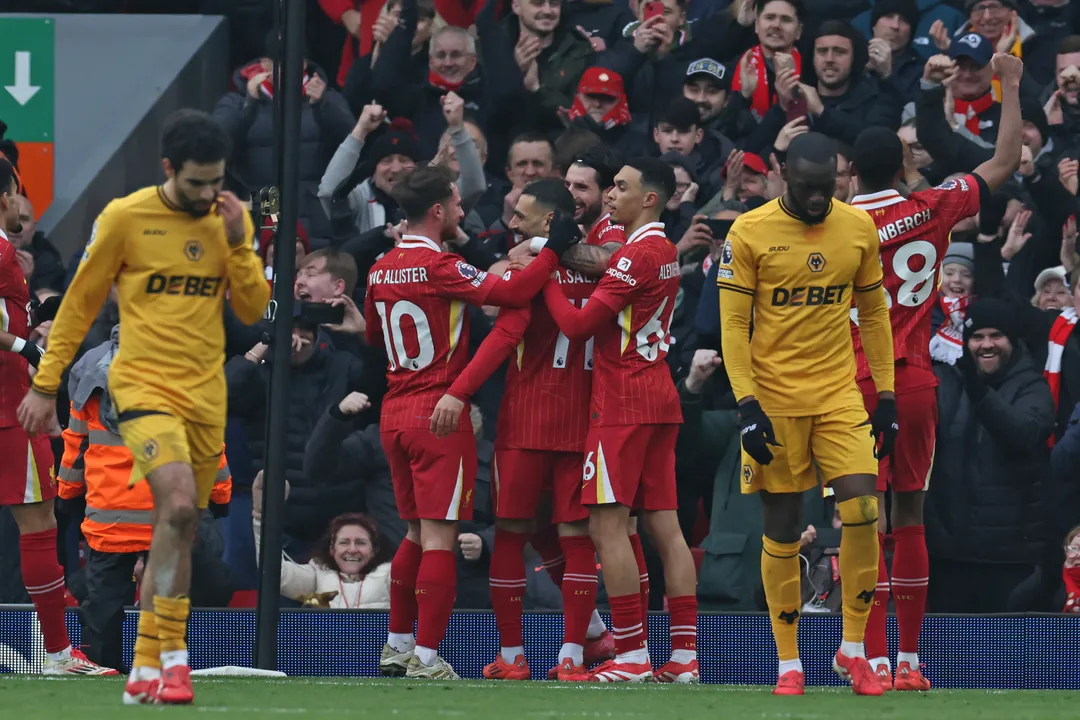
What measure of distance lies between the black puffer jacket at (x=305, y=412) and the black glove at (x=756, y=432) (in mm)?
3460

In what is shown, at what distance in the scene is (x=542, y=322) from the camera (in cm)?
885

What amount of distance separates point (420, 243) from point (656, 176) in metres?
1.14

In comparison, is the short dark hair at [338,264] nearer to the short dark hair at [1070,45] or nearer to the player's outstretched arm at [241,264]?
the player's outstretched arm at [241,264]

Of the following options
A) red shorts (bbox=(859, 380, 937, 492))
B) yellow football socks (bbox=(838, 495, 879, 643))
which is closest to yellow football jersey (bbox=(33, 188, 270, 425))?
yellow football socks (bbox=(838, 495, 879, 643))

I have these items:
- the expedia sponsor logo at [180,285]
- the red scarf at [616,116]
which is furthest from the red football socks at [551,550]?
the red scarf at [616,116]

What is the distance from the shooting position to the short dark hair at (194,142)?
6.76m

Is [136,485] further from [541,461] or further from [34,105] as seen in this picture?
[34,105]

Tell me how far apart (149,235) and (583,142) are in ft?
13.6

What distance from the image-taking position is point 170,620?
664cm

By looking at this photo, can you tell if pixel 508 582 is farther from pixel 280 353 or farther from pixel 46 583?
pixel 46 583

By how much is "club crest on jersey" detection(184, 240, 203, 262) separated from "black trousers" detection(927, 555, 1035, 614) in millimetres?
4882

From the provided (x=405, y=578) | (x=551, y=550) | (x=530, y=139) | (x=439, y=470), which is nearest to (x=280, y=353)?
(x=439, y=470)

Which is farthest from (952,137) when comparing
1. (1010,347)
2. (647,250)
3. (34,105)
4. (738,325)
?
(34,105)

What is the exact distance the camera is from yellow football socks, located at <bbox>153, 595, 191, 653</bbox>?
664cm
